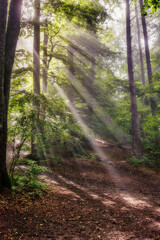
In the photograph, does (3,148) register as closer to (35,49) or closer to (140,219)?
(140,219)

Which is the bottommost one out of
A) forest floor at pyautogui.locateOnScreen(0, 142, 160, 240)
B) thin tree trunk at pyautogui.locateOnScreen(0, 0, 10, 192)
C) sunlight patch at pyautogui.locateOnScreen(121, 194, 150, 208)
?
sunlight patch at pyautogui.locateOnScreen(121, 194, 150, 208)

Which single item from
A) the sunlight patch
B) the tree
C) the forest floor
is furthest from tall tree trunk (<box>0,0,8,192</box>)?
the sunlight patch

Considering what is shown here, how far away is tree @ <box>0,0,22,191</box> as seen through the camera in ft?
13.8

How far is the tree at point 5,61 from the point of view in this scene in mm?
4211

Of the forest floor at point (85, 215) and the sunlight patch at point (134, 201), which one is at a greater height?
the forest floor at point (85, 215)

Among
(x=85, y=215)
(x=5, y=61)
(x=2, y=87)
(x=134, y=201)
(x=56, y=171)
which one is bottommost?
(x=134, y=201)

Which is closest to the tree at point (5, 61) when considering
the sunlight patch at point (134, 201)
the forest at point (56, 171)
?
the forest at point (56, 171)

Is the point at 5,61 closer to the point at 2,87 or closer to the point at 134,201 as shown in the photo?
the point at 2,87

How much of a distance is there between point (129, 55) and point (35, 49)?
7.53 m

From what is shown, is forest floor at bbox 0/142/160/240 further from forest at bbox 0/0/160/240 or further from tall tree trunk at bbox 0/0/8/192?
tall tree trunk at bbox 0/0/8/192

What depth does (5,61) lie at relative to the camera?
181 inches

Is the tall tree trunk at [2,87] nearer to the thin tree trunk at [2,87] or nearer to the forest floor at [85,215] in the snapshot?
the thin tree trunk at [2,87]

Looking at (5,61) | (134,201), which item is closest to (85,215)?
(134,201)

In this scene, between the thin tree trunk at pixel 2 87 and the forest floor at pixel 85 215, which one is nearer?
the forest floor at pixel 85 215
